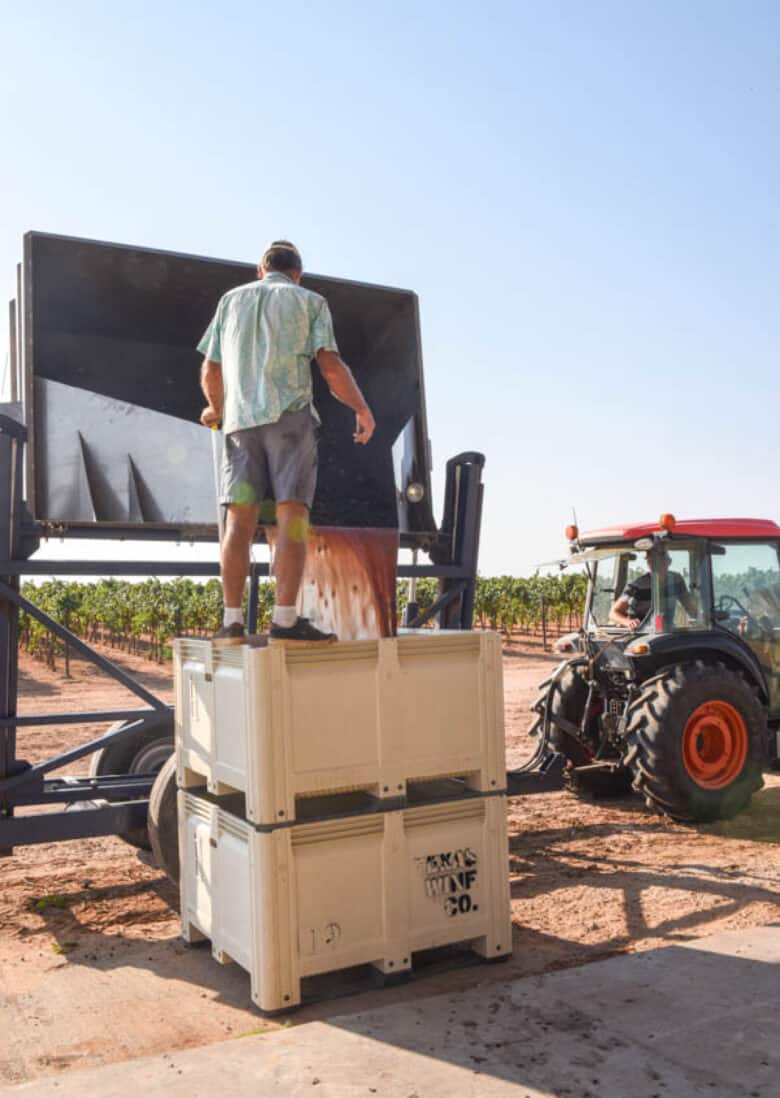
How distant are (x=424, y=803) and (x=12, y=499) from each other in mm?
2965

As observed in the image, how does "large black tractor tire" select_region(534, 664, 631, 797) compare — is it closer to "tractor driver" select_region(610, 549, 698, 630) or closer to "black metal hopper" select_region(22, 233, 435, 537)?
"tractor driver" select_region(610, 549, 698, 630)

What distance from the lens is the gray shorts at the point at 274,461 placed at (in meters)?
4.01

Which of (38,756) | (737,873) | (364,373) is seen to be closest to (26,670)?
(38,756)

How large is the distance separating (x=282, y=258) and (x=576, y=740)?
15.6 ft

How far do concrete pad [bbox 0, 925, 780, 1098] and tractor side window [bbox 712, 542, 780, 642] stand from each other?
393 cm

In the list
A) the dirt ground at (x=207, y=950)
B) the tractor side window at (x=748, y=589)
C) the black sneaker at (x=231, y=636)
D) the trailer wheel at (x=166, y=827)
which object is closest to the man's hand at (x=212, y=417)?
the black sneaker at (x=231, y=636)

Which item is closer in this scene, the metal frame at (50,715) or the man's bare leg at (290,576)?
the man's bare leg at (290,576)

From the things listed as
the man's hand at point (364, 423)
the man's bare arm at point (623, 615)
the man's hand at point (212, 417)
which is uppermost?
the man's hand at point (212, 417)

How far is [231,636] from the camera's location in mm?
4070

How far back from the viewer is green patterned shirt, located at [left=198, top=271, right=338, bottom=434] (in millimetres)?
4020

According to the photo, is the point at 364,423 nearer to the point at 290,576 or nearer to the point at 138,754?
the point at 290,576

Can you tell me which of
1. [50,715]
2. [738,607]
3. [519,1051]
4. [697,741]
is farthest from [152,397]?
[738,607]

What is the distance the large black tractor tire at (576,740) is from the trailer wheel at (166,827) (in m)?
3.32

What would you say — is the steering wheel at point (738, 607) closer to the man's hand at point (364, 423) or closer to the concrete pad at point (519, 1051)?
the concrete pad at point (519, 1051)
